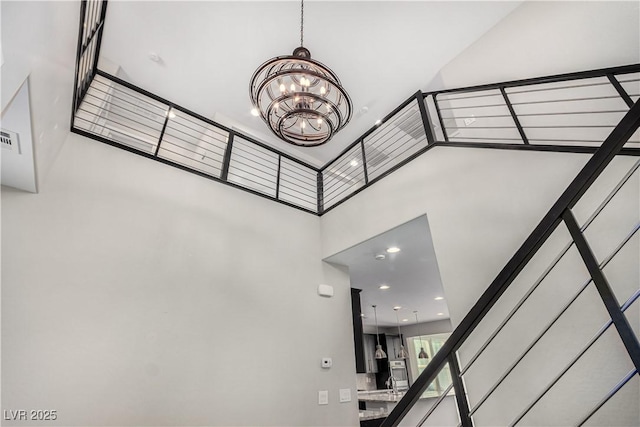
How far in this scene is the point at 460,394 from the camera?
1.07 metres

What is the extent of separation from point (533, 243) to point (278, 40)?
406 cm

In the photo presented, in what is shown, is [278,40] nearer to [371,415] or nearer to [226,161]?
[226,161]

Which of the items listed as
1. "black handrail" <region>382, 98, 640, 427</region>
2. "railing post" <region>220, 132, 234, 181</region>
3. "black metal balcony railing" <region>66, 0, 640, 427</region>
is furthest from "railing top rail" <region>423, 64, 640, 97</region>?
"railing post" <region>220, 132, 234, 181</region>

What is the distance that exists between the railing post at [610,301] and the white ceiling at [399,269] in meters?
2.08

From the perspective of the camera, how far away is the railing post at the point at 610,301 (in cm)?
82

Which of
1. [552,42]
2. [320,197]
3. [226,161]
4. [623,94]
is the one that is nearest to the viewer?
[623,94]

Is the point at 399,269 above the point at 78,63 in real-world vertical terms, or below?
below

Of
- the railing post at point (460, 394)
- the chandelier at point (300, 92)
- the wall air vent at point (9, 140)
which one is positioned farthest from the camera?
the chandelier at point (300, 92)

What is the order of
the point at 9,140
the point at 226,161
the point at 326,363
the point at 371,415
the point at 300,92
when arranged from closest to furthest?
the point at 9,140 < the point at 300,92 < the point at 326,363 < the point at 226,161 < the point at 371,415

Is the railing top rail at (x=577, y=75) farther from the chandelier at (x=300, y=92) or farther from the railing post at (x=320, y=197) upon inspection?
the railing post at (x=320, y=197)

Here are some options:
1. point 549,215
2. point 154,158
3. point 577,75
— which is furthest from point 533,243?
point 154,158

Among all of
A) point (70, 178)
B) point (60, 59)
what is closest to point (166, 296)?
point (70, 178)

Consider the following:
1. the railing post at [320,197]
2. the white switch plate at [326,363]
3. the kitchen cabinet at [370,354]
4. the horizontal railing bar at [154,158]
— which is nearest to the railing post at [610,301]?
the white switch plate at [326,363]

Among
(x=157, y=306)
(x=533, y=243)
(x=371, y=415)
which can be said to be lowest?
(x=371, y=415)
